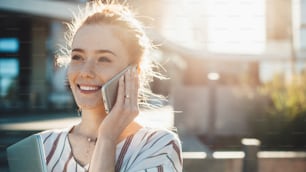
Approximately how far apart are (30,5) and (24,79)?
4.02 feet

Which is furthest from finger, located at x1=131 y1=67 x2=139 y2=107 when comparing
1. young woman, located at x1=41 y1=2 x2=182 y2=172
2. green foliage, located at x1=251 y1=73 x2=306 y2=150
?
green foliage, located at x1=251 y1=73 x2=306 y2=150

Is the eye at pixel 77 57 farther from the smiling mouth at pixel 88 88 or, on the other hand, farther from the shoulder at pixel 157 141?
the shoulder at pixel 157 141

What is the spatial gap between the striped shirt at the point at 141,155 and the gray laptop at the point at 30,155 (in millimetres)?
75

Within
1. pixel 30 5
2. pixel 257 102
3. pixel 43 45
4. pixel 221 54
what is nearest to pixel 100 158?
pixel 257 102

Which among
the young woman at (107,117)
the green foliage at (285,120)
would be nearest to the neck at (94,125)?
the young woman at (107,117)

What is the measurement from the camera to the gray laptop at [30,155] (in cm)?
78

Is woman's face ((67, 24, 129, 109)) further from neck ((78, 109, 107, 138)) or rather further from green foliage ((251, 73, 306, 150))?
green foliage ((251, 73, 306, 150))

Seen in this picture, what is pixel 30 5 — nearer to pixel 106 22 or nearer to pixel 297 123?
pixel 297 123

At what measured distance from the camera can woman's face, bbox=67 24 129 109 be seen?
32.7 inches

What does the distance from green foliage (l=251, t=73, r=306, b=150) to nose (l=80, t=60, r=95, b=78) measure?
3361 mm

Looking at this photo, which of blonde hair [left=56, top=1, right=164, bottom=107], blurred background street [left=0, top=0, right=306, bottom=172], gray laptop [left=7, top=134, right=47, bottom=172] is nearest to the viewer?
gray laptop [left=7, top=134, right=47, bottom=172]

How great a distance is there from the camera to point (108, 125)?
0.81 m

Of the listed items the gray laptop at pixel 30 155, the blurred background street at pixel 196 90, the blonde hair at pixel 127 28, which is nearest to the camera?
the gray laptop at pixel 30 155

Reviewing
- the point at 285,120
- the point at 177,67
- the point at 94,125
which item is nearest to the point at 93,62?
the point at 94,125
